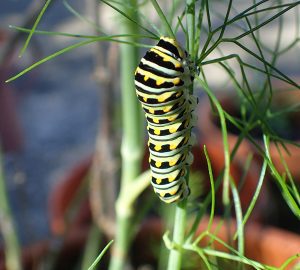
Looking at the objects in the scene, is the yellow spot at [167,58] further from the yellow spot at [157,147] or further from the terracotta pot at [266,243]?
the terracotta pot at [266,243]

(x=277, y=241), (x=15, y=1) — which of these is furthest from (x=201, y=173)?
(x=15, y=1)

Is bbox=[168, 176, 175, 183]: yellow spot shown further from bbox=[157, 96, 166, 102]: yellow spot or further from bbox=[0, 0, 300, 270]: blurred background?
bbox=[0, 0, 300, 270]: blurred background

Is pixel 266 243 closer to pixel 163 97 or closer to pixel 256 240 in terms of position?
pixel 256 240

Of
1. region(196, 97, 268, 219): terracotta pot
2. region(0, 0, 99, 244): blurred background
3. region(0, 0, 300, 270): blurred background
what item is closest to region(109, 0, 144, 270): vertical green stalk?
region(0, 0, 300, 270): blurred background

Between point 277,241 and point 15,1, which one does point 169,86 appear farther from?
point 15,1

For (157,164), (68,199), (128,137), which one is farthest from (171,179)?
(68,199)

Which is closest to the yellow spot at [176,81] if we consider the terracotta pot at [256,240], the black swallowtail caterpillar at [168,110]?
the black swallowtail caterpillar at [168,110]
